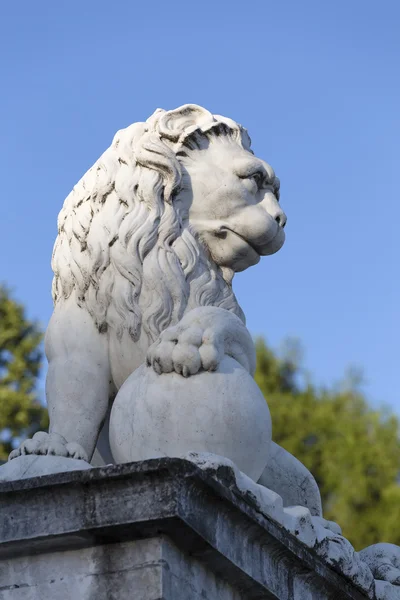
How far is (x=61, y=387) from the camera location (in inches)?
203

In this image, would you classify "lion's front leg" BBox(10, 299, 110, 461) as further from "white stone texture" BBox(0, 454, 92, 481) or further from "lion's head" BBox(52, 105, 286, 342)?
"white stone texture" BBox(0, 454, 92, 481)

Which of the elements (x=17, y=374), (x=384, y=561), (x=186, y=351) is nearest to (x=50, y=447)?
(x=186, y=351)

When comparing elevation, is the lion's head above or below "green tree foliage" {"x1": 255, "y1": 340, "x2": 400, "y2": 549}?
below

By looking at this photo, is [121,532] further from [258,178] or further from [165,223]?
[258,178]

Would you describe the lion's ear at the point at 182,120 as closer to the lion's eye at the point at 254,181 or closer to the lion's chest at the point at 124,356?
the lion's eye at the point at 254,181

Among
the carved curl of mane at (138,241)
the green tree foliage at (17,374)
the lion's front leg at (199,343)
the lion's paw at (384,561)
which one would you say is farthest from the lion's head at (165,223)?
the green tree foliage at (17,374)

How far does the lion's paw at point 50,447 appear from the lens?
4828 mm

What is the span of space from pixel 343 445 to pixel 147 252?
1419cm

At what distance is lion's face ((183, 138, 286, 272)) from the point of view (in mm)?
5504

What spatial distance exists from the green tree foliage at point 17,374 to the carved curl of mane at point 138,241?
10.9 m

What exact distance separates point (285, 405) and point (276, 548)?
15.5 meters

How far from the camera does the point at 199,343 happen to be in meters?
4.72

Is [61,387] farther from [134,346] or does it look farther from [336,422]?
[336,422]

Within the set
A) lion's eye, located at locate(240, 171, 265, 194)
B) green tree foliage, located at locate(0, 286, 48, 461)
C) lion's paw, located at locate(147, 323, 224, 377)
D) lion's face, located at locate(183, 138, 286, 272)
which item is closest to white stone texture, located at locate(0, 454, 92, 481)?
lion's paw, located at locate(147, 323, 224, 377)
